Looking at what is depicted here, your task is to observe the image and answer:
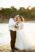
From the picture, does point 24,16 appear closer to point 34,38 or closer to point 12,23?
point 12,23

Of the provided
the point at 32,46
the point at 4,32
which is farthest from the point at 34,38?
the point at 4,32

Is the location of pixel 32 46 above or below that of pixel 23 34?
below

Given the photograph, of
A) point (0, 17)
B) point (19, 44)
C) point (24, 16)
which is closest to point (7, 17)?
point (0, 17)

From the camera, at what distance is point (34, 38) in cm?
123

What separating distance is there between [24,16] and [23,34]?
0.61 feet

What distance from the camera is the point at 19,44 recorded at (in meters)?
1.24

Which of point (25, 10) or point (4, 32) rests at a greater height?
point (25, 10)

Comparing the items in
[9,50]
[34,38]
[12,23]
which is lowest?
[9,50]

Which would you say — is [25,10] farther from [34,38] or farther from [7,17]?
[34,38]

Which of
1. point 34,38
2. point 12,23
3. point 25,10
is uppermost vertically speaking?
point 25,10

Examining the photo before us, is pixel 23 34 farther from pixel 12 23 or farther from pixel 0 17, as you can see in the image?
pixel 0 17

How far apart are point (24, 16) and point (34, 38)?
25 cm

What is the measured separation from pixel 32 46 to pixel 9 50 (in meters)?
0.23
